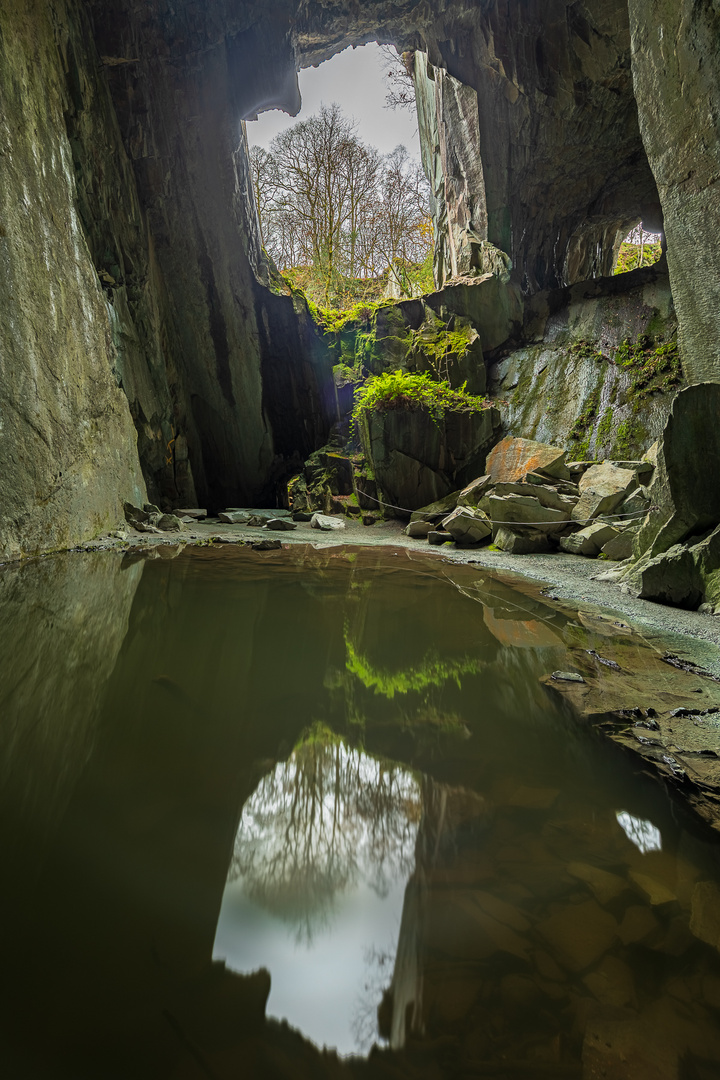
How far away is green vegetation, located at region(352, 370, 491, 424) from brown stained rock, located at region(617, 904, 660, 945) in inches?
395

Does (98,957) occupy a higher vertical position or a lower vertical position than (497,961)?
higher

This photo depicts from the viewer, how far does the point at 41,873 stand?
1075 mm

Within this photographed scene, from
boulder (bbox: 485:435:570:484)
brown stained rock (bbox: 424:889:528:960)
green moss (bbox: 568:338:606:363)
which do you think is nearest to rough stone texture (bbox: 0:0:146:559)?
brown stained rock (bbox: 424:889:528:960)

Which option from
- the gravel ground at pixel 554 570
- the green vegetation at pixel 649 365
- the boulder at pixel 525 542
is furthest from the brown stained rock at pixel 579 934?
the green vegetation at pixel 649 365

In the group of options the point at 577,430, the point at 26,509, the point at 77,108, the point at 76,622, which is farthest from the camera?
the point at 577,430

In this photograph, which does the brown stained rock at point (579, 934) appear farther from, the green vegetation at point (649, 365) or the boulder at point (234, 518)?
the boulder at point (234, 518)

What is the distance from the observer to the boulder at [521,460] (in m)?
8.54

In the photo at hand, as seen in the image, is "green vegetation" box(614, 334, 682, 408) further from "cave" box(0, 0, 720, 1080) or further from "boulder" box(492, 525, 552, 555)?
"boulder" box(492, 525, 552, 555)

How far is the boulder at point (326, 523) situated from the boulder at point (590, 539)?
15.3 feet

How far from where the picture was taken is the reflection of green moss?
2.38 metres

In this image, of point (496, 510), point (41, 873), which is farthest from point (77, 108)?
point (41, 873)

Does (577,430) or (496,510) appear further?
(577,430)

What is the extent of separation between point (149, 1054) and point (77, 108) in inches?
474

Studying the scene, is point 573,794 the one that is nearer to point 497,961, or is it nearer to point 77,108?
point 497,961
